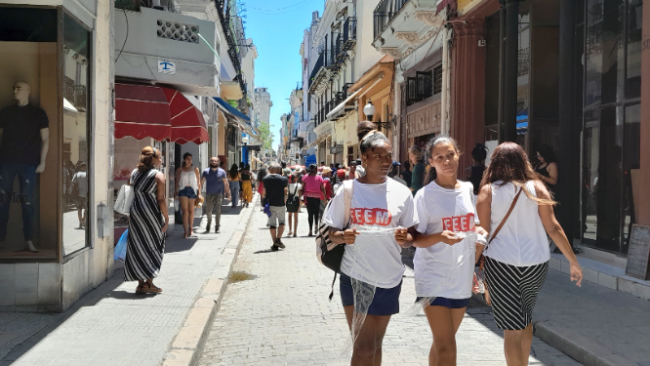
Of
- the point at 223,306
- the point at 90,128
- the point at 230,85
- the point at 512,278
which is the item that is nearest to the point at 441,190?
the point at 512,278

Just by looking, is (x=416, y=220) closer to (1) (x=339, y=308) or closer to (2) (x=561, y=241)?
(2) (x=561, y=241)

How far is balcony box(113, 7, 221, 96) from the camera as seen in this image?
35.6ft

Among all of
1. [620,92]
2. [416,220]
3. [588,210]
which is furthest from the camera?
[588,210]

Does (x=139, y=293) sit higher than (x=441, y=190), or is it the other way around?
(x=441, y=190)

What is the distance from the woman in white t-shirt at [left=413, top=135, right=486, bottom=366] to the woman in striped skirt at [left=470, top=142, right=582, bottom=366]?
0.27 metres

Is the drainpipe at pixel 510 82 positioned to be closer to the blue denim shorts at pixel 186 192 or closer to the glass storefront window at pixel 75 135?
the blue denim shorts at pixel 186 192

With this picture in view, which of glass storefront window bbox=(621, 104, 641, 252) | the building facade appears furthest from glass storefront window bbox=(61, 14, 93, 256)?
glass storefront window bbox=(621, 104, 641, 252)

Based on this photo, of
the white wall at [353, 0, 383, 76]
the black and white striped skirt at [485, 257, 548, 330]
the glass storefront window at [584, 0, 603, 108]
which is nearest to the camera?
the black and white striped skirt at [485, 257, 548, 330]

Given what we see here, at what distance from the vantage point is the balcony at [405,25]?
49.9ft

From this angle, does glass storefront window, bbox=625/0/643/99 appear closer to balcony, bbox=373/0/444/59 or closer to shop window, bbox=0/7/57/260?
balcony, bbox=373/0/444/59

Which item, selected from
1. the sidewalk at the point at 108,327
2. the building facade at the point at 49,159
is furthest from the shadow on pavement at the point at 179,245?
the building facade at the point at 49,159

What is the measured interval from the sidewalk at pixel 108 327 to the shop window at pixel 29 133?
2.86ft

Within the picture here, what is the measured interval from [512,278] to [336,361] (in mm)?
1653

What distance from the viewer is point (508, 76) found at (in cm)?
1100
